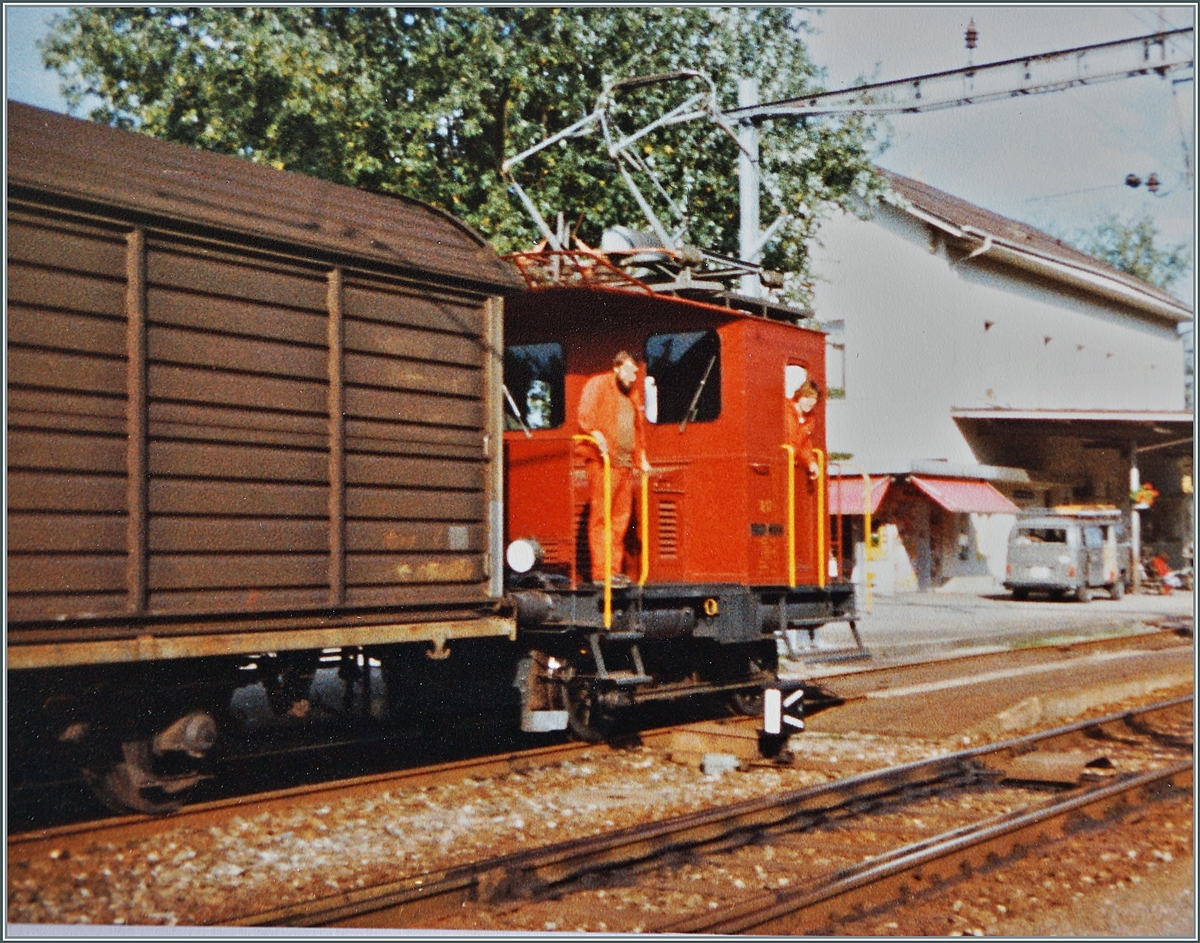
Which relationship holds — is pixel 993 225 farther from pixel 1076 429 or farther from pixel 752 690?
pixel 752 690

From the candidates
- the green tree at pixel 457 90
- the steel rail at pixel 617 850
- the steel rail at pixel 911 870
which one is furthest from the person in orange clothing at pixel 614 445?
the steel rail at pixel 911 870

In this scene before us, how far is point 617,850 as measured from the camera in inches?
246

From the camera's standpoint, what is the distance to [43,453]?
18.1ft

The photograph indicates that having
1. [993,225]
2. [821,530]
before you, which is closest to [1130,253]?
[993,225]

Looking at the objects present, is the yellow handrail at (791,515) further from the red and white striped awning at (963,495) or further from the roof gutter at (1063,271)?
the roof gutter at (1063,271)

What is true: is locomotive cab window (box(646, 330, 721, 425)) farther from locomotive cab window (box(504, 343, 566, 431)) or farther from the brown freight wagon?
the brown freight wagon

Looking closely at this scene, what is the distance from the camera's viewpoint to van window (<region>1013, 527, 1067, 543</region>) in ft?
84.2

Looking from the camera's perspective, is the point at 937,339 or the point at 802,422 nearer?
the point at 802,422

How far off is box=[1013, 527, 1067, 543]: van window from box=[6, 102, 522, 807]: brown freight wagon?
2050 cm

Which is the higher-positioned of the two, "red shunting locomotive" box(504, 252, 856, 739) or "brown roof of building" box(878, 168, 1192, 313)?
"brown roof of building" box(878, 168, 1192, 313)

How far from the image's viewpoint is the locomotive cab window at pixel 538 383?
9.76 meters

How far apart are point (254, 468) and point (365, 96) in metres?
5.57

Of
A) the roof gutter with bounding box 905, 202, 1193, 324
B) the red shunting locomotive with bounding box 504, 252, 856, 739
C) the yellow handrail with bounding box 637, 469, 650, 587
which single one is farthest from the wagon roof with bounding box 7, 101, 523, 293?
the roof gutter with bounding box 905, 202, 1193, 324

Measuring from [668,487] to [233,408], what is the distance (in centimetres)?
416
